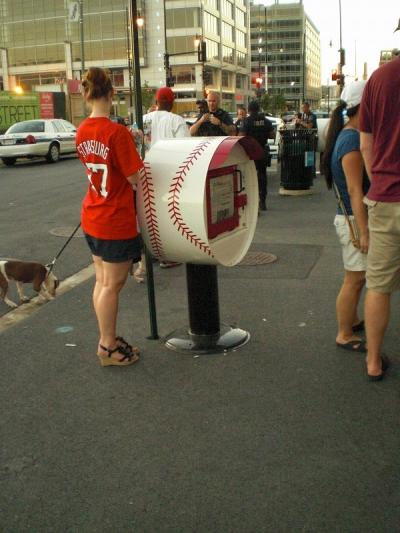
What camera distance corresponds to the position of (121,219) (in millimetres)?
4039

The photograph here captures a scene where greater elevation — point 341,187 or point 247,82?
point 247,82

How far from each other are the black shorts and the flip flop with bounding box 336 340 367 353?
1.63 meters

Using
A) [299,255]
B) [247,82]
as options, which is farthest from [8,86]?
[299,255]

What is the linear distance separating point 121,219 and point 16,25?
88755 mm

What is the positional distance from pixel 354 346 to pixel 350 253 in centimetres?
68

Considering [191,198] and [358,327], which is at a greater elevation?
[191,198]

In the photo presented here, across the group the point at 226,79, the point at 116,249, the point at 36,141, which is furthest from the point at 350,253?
the point at 226,79

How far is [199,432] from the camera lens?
3.34 m

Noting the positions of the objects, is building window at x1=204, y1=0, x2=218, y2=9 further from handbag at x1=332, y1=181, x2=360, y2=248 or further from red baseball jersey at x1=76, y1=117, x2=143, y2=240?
red baseball jersey at x1=76, y1=117, x2=143, y2=240

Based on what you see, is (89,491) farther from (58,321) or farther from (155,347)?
(58,321)

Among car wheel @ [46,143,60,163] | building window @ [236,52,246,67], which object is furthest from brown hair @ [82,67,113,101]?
building window @ [236,52,246,67]

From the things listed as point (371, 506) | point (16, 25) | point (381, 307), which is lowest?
point (371, 506)

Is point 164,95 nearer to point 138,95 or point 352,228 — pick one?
point 138,95

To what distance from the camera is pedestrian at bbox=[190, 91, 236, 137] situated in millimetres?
8930
